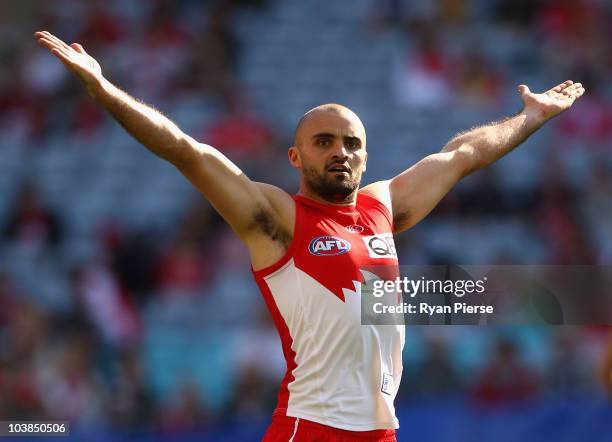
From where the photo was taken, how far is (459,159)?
7109mm

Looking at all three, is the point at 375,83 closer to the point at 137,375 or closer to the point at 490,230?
the point at 490,230

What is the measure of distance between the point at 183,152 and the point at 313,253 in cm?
87

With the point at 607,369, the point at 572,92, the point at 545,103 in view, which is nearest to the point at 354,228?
the point at 545,103

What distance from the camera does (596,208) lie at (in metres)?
12.8

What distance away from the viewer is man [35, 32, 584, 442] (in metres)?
5.88

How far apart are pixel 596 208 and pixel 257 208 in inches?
302

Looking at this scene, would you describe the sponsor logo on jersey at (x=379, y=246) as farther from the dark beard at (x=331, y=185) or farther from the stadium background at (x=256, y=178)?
the stadium background at (x=256, y=178)

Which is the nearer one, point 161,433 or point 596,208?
point 161,433

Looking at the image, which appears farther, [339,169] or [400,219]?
[400,219]

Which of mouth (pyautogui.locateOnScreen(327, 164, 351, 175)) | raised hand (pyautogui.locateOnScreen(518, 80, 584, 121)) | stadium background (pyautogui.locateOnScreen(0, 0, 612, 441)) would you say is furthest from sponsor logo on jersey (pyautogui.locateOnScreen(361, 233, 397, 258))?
stadium background (pyautogui.locateOnScreen(0, 0, 612, 441))

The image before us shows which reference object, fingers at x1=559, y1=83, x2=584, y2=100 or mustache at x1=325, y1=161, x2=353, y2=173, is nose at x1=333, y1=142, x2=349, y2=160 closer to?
mustache at x1=325, y1=161, x2=353, y2=173

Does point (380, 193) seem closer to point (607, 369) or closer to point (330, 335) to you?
point (330, 335)

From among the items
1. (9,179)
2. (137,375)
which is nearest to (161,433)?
(137,375)

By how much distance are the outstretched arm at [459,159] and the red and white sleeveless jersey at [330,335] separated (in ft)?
2.30
